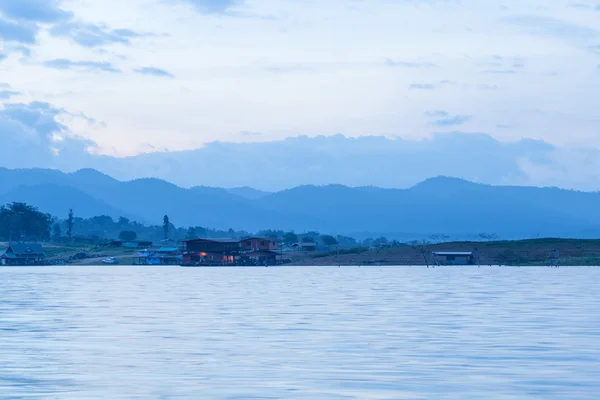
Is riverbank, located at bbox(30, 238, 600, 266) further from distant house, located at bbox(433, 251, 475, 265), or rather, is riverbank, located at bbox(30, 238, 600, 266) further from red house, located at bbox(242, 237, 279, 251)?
red house, located at bbox(242, 237, 279, 251)

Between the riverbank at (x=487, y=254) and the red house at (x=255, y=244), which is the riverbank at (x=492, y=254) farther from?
the red house at (x=255, y=244)

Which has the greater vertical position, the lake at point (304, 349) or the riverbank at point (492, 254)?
the riverbank at point (492, 254)

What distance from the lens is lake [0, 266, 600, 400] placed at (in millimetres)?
28250

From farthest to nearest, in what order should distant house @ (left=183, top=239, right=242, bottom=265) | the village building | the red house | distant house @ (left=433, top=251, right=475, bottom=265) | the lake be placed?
distant house @ (left=183, top=239, right=242, bottom=265) < the red house < the village building < distant house @ (left=433, top=251, right=475, bottom=265) < the lake

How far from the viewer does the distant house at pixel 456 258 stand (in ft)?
595

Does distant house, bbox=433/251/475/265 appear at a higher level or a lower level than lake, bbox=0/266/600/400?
higher

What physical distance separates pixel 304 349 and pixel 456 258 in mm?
149669

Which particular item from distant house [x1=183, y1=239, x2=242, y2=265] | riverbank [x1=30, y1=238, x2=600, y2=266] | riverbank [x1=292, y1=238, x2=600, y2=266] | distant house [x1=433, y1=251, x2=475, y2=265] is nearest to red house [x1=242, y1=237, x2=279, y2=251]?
distant house [x1=183, y1=239, x2=242, y2=265]

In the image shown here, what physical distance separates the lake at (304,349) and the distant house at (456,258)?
114m

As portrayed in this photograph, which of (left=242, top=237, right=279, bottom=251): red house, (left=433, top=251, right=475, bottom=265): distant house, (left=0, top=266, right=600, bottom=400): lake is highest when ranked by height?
(left=242, top=237, right=279, bottom=251): red house

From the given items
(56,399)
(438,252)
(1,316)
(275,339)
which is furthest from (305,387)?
(438,252)

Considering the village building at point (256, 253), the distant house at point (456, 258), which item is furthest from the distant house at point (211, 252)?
the distant house at point (456, 258)

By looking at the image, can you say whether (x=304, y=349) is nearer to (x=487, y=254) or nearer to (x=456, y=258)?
(x=456, y=258)

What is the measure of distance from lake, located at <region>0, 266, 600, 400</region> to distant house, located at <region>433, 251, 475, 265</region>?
4487 inches
